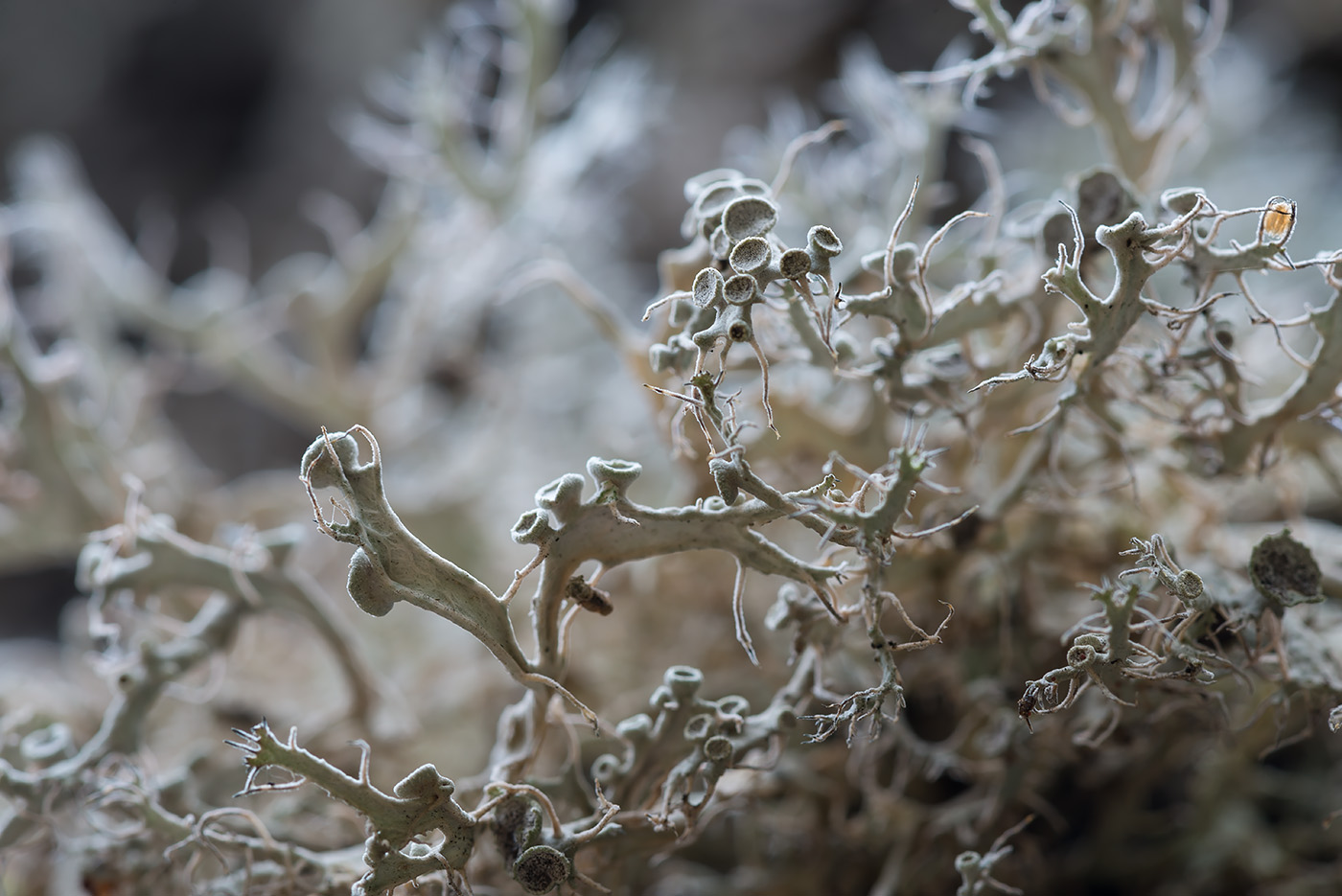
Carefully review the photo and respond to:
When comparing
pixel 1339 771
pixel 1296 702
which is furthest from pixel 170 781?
pixel 1339 771

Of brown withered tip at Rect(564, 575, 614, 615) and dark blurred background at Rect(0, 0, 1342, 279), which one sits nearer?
brown withered tip at Rect(564, 575, 614, 615)

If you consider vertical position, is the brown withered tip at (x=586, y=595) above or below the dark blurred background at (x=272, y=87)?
below

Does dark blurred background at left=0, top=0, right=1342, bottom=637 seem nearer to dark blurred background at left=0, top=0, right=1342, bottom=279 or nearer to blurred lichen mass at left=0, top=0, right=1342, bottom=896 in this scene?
dark blurred background at left=0, top=0, right=1342, bottom=279

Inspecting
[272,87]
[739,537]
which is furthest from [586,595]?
[272,87]

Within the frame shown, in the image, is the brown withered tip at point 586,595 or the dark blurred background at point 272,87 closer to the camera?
the brown withered tip at point 586,595

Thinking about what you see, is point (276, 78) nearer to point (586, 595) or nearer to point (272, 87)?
point (272, 87)

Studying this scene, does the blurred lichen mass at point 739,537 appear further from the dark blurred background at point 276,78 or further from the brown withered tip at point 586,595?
the dark blurred background at point 276,78

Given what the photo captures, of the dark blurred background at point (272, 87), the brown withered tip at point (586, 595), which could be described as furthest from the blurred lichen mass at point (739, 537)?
the dark blurred background at point (272, 87)

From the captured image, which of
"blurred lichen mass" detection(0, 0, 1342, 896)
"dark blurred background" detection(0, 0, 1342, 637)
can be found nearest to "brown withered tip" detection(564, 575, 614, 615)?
"blurred lichen mass" detection(0, 0, 1342, 896)

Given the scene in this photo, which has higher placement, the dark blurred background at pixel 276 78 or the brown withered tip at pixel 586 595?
the dark blurred background at pixel 276 78
